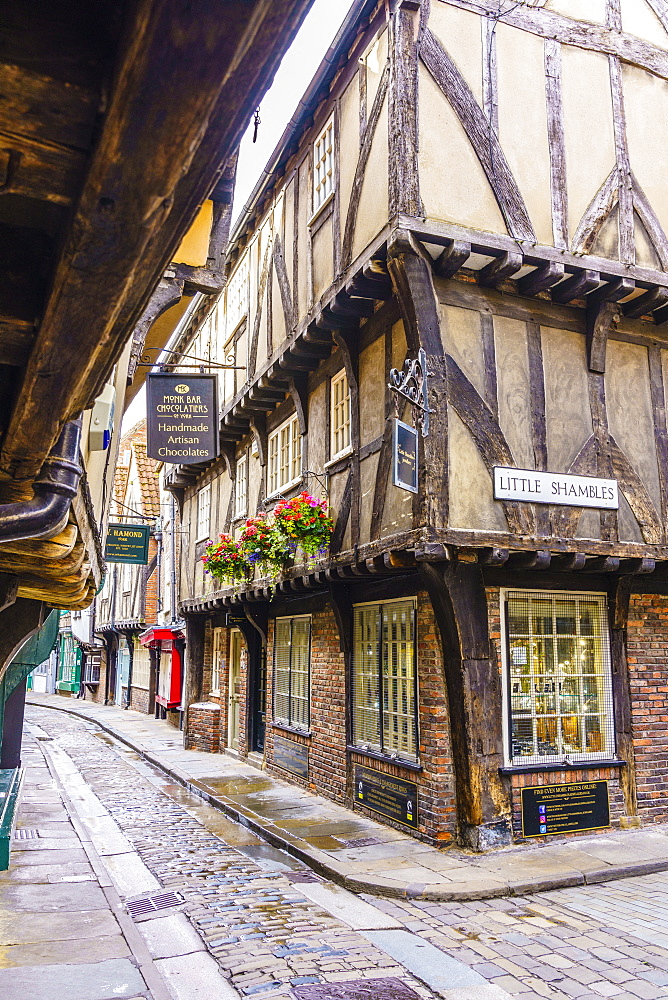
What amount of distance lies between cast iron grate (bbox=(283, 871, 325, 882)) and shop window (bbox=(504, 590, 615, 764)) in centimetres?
238

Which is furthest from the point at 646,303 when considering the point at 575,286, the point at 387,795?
the point at 387,795

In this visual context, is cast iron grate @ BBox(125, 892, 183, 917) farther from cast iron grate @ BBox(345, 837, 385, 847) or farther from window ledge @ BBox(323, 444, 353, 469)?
window ledge @ BBox(323, 444, 353, 469)

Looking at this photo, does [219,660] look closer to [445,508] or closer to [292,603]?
[292,603]

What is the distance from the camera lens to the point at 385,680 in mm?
9555

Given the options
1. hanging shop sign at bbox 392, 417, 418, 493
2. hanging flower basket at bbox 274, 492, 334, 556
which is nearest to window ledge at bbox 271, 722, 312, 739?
hanging flower basket at bbox 274, 492, 334, 556

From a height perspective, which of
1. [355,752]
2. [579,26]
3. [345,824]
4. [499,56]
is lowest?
[345,824]

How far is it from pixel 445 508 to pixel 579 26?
6236mm

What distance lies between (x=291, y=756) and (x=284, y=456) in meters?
4.95

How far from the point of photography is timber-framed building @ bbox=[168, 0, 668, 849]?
7.99m

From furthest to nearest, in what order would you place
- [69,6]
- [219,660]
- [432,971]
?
[219,660] → [432,971] → [69,6]

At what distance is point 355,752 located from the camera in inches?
397

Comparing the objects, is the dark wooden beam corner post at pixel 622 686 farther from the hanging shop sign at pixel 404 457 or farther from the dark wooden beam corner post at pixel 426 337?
the hanging shop sign at pixel 404 457

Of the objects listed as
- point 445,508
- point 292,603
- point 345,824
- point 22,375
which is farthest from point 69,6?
point 292,603

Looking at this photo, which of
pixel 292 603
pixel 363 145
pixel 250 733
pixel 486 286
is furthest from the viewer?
pixel 250 733
